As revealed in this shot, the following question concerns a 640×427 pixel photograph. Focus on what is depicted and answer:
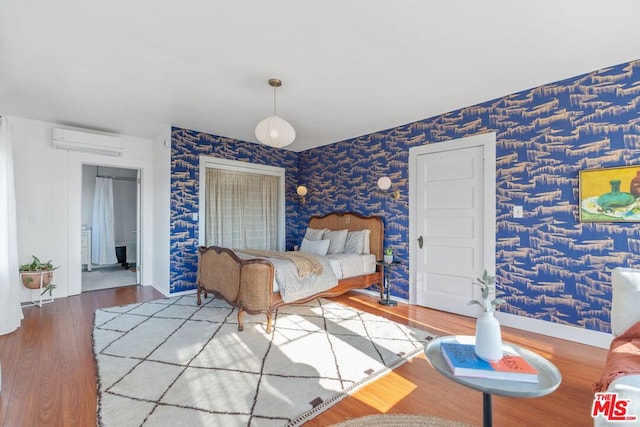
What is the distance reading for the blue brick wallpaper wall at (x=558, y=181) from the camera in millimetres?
2688

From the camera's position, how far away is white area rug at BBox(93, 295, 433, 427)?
6.02 feet

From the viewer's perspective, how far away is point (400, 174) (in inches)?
172

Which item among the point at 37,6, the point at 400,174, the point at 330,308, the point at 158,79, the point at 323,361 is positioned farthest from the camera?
the point at 400,174

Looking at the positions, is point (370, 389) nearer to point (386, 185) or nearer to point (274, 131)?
point (274, 131)

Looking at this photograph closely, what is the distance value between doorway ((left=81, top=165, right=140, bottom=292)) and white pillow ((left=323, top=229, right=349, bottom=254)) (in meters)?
4.11

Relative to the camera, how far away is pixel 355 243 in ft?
15.0

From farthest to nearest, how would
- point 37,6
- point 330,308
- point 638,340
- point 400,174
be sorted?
point 400,174 < point 330,308 < point 37,6 < point 638,340


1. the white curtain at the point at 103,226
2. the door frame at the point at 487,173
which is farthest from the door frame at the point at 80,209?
the door frame at the point at 487,173

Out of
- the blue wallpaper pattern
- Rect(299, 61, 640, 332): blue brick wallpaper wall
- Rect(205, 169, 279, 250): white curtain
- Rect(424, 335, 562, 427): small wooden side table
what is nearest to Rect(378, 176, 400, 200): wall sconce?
the blue wallpaper pattern

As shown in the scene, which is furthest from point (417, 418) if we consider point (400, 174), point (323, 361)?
point (400, 174)

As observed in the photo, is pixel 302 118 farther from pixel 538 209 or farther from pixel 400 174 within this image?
pixel 538 209

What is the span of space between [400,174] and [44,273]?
5.02 m

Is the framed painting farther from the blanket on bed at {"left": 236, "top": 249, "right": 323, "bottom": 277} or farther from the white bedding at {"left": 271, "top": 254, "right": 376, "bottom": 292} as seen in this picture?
the blanket on bed at {"left": 236, "top": 249, "right": 323, "bottom": 277}

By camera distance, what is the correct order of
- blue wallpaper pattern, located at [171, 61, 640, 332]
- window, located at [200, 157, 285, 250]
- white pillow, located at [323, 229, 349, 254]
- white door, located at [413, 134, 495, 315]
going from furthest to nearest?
window, located at [200, 157, 285, 250] < white pillow, located at [323, 229, 349, 254] < white door, located at [413, 134, 495, 315] < blue wallpaper pattern, located at [171, 61, 640, 332]
